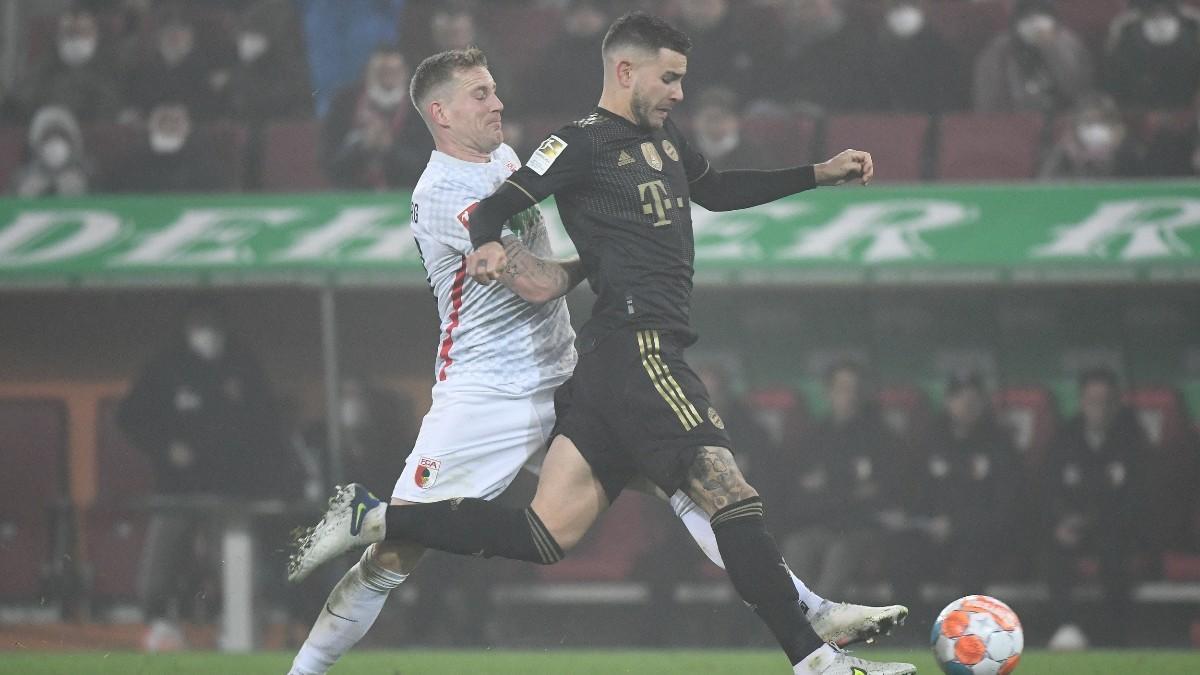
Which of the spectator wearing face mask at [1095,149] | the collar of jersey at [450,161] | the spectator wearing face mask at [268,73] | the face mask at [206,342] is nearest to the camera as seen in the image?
the collar of jersey at [450,161]

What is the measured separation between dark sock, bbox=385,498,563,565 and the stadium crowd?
467 centimetres

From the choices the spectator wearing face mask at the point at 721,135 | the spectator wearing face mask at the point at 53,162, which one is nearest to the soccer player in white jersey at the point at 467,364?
the spectator wearing face mask at the point at 721,135

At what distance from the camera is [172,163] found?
367 inches

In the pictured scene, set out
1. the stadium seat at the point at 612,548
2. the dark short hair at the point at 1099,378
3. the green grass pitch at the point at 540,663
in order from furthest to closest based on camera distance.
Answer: the stadium seat at the point at 612,548 < the dark short hair at the point at 1099,378 < the green grass pitch at the point at 540,663

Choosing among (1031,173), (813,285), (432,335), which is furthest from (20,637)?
(1031,173)

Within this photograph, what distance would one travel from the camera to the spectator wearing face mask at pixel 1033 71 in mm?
9352

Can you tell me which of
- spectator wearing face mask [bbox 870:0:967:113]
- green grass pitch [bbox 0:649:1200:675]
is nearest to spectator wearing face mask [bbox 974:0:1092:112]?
spectator wearing face mask [bbox 870:0:967:113]

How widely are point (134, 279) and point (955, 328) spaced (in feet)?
15.1

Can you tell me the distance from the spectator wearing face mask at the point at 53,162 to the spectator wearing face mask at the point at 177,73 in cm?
50

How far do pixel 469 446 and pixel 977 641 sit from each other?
1546 mm

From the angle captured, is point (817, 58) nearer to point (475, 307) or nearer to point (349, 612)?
point (475, 307)

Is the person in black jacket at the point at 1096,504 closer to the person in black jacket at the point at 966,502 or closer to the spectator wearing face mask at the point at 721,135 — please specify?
the person in black jacket at the point at 966,502

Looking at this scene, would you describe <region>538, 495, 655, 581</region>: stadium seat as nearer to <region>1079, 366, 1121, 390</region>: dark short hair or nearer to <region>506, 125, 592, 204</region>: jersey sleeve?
<region>1079, 366, 1121, 390</region>: dark short hair

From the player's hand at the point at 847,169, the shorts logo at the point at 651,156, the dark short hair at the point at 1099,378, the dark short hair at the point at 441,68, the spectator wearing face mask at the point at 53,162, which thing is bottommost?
the dark short hair at the point at 1099,378
